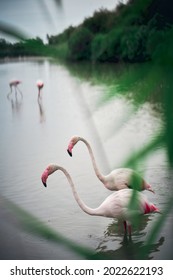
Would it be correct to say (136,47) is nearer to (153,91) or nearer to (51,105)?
(153,91)

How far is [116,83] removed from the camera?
156 mm

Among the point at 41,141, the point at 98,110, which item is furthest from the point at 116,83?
the point at 41,141

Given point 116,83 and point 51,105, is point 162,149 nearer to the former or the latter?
point 116,83

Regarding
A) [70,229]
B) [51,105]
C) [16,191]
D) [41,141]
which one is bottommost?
[70,229]

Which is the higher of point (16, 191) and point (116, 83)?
point (116, 83)

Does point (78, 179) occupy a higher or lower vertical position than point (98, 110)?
lower

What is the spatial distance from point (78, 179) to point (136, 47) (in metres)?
1.26

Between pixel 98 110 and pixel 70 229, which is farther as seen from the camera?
pixel 70 229

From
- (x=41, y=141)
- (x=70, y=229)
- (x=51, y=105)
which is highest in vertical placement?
(x=51, y=105)
